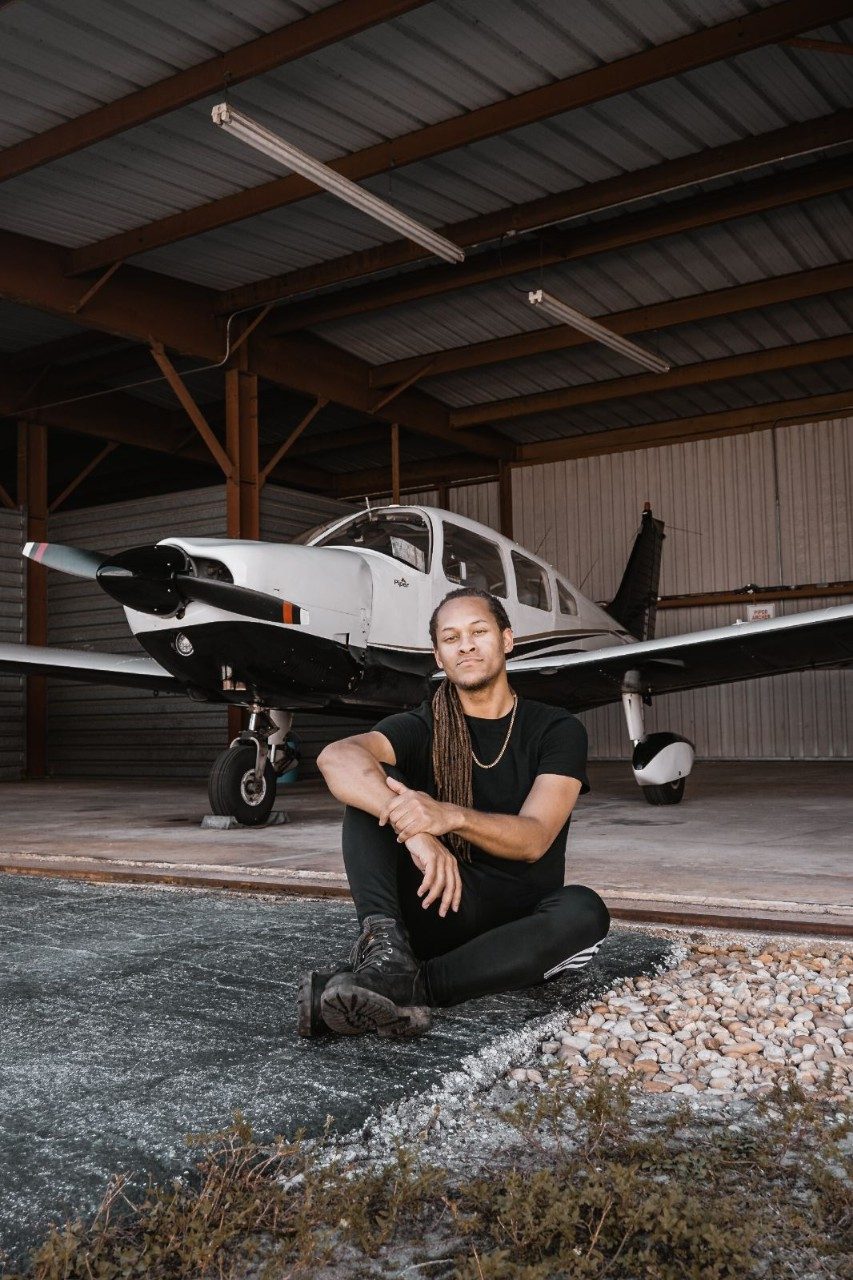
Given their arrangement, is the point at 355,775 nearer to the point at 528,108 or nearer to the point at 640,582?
the point at 528,108

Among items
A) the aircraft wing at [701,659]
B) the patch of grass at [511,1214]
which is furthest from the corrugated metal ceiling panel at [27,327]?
the patch of grass at [511,1214]

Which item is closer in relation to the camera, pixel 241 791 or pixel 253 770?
pixel 241 791

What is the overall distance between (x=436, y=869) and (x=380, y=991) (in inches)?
10.4

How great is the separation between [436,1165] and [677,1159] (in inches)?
14.4

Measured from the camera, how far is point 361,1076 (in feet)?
6.52

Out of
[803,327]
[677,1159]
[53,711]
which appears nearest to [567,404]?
[803,327]

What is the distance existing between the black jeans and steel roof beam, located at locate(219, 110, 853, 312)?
7.31m

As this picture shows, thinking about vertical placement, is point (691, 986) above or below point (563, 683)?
below

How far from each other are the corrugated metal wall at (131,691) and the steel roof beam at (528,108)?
365 centimetres

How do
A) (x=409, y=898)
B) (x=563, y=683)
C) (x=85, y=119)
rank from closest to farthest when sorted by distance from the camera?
(x=409, y=898) → (x=85, y=119) → (x=563, y=683)

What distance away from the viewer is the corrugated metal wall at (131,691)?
12203 millimetres

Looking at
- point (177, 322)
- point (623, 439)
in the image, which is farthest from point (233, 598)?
point (623, 439)

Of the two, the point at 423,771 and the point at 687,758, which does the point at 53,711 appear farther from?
the point at 423,771

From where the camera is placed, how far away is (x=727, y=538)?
50.6 ft
